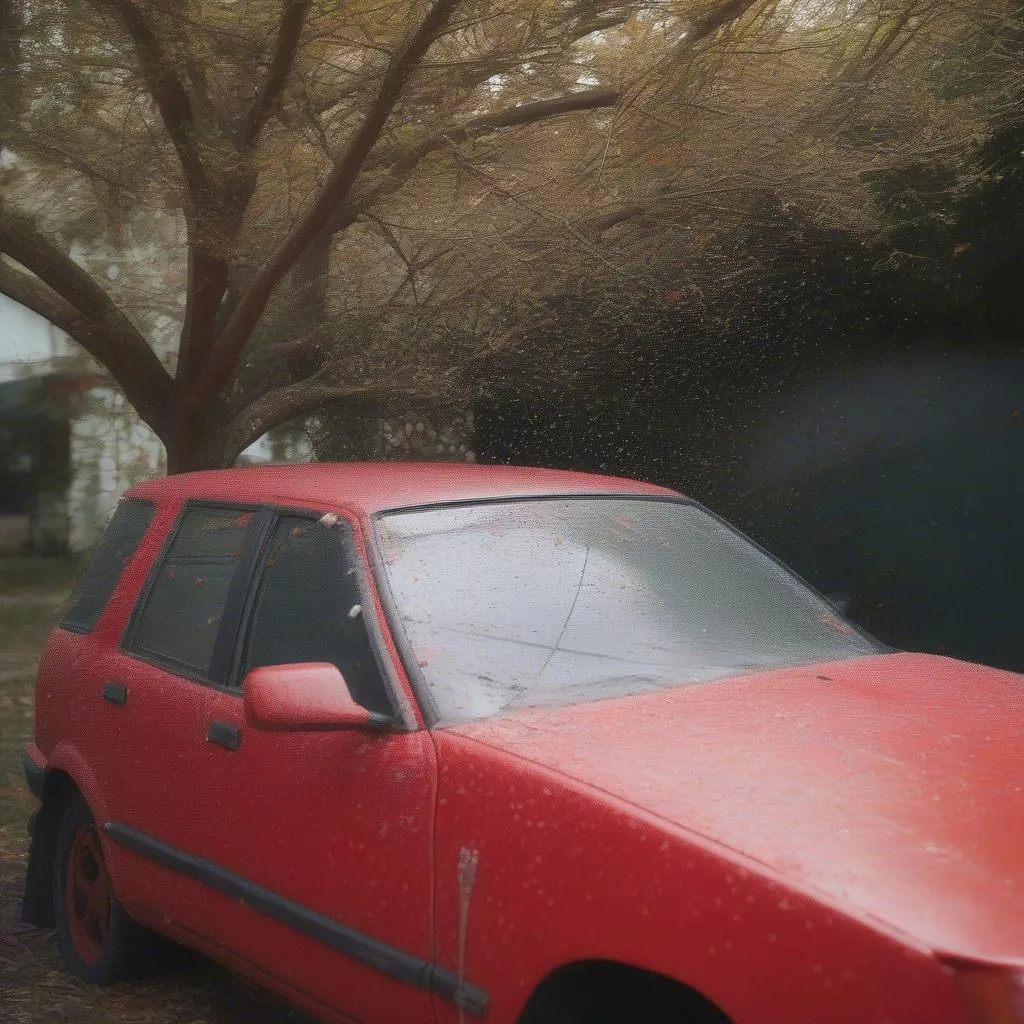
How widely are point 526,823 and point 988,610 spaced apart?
474 cm

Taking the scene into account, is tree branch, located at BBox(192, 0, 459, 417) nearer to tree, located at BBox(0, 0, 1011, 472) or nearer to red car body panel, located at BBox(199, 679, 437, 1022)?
tree, located at BBox(0, 0, 1011, 472)

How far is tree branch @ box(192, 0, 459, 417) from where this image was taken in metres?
→ 6.67

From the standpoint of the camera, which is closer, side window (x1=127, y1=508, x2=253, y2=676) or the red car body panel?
the red car body panel

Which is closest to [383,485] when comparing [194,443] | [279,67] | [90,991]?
[90,991]

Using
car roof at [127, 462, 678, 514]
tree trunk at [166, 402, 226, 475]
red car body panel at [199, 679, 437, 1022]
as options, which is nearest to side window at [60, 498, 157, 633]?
car roof at [127, 462, 678, 514]

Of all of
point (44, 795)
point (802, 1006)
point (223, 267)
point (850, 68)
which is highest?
point (850, 68)

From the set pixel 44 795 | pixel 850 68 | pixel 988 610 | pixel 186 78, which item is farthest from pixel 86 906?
pixel 850 68

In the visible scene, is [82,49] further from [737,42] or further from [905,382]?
[905,382]

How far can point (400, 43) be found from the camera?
22.7 ft

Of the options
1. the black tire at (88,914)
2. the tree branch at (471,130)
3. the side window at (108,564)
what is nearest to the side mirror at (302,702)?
the black tire at (88,914)

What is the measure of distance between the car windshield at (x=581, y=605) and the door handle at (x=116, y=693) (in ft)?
3.77

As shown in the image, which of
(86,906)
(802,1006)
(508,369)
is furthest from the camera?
(508,369)

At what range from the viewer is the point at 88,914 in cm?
448

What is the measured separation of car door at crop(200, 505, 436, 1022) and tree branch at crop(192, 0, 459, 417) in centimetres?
372
